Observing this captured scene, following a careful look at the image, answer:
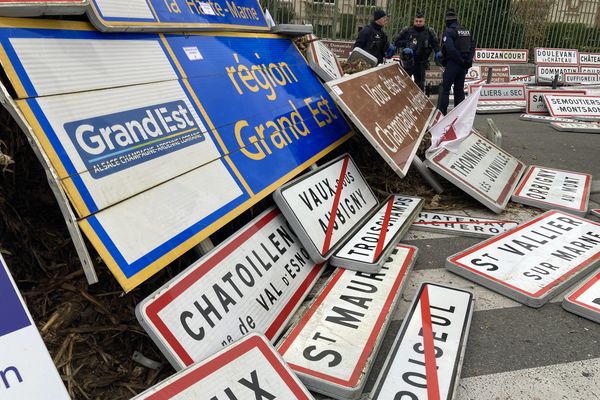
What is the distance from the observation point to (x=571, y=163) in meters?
6.20

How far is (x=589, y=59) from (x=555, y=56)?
60.9 inches

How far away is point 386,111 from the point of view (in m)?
4.50

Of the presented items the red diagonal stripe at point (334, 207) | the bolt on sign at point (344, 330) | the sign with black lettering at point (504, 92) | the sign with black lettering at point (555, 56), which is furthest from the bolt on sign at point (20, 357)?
the sign with black lettering at point (555, 56)

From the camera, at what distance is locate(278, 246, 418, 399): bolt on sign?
7.10 feet

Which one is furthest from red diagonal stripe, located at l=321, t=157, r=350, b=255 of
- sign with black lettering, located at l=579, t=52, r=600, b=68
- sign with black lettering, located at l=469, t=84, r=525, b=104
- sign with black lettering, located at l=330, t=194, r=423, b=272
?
sign with black lettering, located at l=579, t=52, r=600, b=68

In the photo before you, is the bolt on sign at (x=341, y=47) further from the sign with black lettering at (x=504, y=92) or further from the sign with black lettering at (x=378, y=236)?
the sign with black lettering at (x=378, y=236)

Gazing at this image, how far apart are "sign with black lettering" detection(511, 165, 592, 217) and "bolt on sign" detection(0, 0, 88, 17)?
4120mm

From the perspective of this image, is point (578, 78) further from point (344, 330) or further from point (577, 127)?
point (344, 330)

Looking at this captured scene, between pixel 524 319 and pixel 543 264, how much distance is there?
62 centimetres

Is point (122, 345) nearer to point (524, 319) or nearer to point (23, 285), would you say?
point (23, 285)

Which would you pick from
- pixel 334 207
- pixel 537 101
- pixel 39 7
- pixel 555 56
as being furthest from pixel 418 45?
pixel 555 56

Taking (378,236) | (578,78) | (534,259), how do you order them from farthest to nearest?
(578,78) < (378,236) < (534,259)

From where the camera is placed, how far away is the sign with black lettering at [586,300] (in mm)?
2799

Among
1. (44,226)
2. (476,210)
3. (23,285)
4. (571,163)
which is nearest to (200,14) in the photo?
(44,226)
